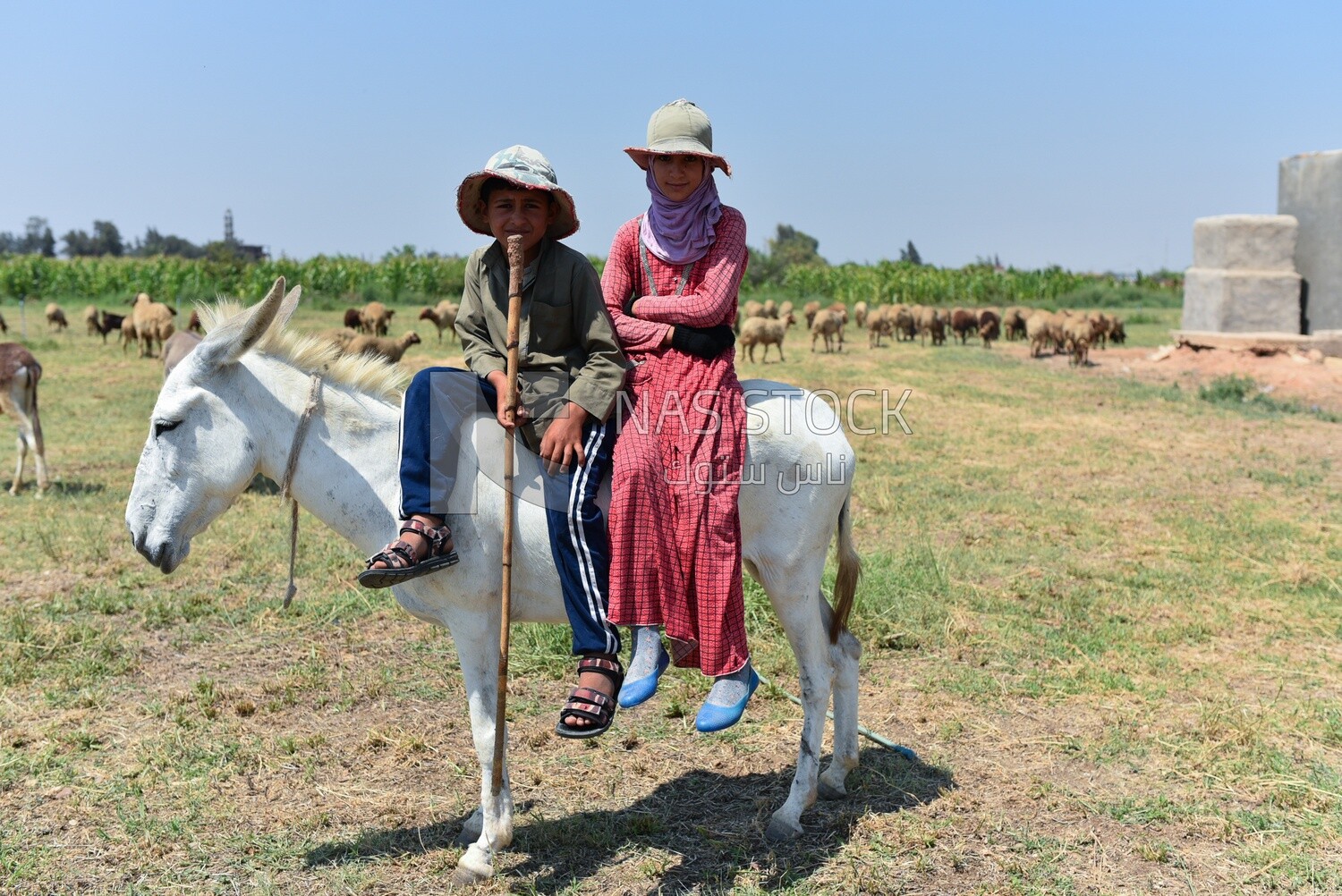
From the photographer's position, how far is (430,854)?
3.81 m

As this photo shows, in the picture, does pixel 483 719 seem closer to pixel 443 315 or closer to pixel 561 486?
pixel 561 486

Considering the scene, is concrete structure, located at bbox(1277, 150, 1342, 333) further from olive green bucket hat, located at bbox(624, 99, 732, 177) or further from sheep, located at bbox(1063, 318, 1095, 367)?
olive green bucket hat, located at bbox(624, 99, 732, 177)

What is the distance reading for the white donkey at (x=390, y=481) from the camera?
3387mm

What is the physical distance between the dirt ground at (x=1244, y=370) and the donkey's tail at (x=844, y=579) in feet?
41.1

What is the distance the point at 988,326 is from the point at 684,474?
24018 millimetres

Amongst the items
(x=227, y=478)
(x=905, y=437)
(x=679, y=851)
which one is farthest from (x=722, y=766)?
(x=905, y=437)

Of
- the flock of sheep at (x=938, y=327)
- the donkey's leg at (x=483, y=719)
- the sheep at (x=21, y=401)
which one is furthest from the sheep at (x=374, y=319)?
the donkey's leg at (x=483, y=719)

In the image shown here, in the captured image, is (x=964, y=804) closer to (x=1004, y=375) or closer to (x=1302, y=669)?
(x=1302, y=669)

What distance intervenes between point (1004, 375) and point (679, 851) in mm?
16243

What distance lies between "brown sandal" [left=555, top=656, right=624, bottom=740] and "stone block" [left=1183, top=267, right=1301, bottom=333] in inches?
679

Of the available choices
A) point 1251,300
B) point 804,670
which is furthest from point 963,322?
point 804,670

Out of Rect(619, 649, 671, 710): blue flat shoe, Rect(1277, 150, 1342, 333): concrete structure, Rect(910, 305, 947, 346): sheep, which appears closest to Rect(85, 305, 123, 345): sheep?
Rect(910, 305, 947, 346): sheep

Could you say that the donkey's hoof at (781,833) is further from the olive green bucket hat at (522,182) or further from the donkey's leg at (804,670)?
the olive green bucket hat at (522,182)

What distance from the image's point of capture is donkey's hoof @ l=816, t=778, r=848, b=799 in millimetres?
4297
